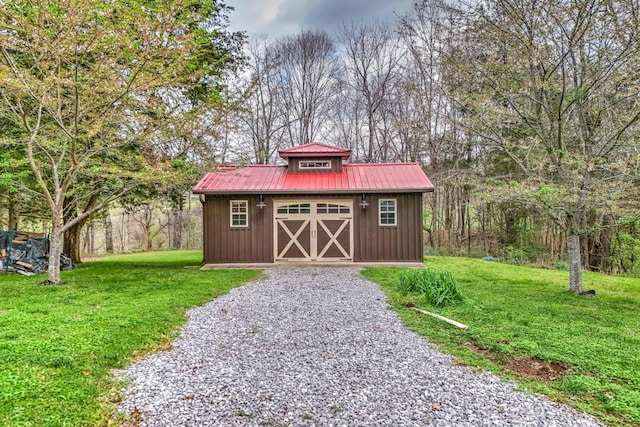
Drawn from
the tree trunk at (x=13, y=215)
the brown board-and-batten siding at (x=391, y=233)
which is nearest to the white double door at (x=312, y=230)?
the brown board-and-batten siding at (x=391, y=233)

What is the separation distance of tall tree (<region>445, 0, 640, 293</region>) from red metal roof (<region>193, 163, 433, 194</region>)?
3.73 meters

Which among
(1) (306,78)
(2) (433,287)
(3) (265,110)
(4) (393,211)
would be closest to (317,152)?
(4) (393,211)

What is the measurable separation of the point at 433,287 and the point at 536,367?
2511 millimetres

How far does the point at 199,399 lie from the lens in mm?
2662

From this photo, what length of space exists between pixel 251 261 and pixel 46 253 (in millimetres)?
5577

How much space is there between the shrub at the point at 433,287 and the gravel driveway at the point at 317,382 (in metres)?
1.21

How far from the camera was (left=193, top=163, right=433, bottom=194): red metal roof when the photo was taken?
10.4 meters

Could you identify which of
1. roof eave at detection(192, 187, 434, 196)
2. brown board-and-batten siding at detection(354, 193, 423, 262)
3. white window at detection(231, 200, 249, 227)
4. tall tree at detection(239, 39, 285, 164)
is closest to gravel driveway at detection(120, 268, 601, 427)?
brown board-and-batten siding at detection(354, 193, 423, 262)

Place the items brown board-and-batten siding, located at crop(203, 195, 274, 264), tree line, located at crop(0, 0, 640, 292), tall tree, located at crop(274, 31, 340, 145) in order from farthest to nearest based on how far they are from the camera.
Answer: tall tree, located at crop(274, 31, 340, 145) < brown board-and-batten siding, located at crop(203, 195, 274, 264) < tree line, located at crop(0, 0, 640, 292)

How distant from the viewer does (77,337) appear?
373 centimetres

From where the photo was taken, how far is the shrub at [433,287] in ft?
18.4

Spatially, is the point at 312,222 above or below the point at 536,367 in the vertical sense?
above

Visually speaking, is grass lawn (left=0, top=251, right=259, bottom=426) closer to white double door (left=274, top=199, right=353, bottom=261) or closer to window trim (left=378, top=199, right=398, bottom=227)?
white double door (left=274, top=199, right=353, bottom=261)

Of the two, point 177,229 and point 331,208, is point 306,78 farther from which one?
point 177,229
